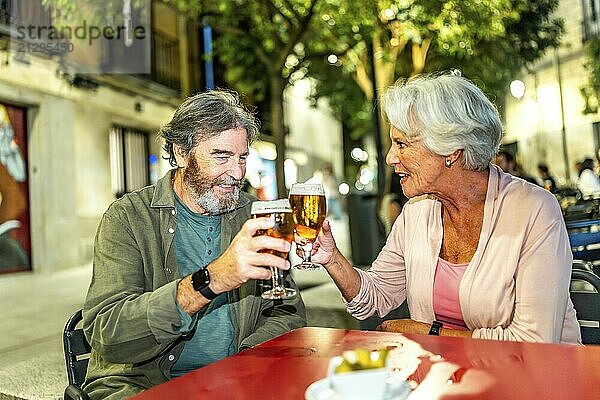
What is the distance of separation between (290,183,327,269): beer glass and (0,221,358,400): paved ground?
1.89 m

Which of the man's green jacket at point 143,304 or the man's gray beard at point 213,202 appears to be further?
the man's gray beard at point 213,202

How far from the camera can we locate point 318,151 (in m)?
32.7

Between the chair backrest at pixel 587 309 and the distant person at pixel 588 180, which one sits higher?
the distant person at pixel 588 180

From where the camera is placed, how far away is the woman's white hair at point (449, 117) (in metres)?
2.08

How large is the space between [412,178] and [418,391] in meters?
1.06

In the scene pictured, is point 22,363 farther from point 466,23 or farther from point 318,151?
point 318,151

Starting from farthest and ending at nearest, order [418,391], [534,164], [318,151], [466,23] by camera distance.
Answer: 1. [318,151]
2. [534,164]
3. [466,23]
4. [418,391]

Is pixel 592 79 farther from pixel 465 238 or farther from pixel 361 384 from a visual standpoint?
pixel 361 384

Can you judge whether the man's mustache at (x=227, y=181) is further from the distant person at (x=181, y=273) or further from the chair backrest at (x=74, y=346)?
the chair backrest at (x=74, y=346)

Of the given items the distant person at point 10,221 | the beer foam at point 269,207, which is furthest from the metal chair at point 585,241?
the distant person at point 10,221

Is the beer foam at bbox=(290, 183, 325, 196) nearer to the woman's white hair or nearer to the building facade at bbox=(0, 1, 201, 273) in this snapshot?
the woman's white hair

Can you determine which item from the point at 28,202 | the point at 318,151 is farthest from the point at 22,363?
the point at 318,151

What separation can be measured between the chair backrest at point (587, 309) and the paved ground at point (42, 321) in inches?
91.4

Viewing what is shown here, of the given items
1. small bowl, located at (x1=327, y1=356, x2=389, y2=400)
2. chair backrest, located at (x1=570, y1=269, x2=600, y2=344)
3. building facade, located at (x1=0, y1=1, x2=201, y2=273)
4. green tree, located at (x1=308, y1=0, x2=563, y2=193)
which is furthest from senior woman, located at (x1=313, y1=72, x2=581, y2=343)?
building facade, located at (x1=0, y1=1, x2=201, y2=273)
